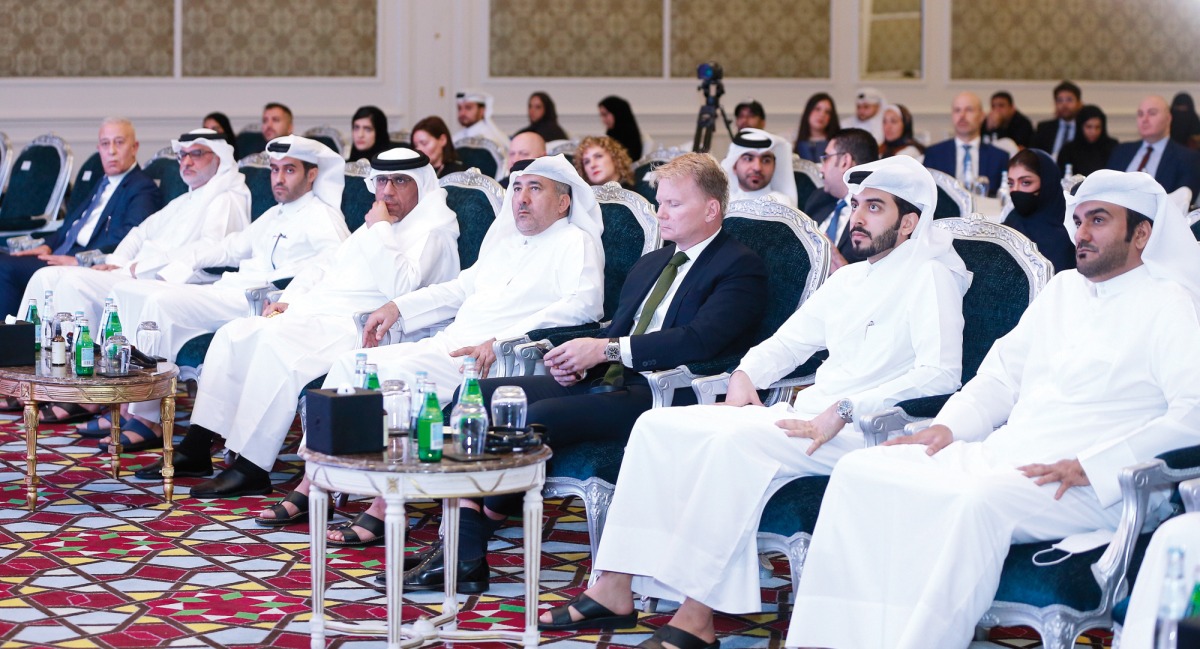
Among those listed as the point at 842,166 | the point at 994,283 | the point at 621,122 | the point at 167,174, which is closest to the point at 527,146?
the point at 842,166

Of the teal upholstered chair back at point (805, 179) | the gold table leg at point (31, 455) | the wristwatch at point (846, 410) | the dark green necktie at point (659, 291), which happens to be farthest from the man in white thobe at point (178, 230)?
the wristwatch at point (846, 410)

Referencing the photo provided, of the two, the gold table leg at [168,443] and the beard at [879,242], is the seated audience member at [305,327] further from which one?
the beard at [879,242]

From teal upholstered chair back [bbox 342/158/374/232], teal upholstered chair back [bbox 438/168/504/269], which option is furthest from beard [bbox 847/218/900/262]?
teal upholstered chair back [bbox 342/158/374/232]

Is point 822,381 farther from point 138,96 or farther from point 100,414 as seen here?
point 138,96

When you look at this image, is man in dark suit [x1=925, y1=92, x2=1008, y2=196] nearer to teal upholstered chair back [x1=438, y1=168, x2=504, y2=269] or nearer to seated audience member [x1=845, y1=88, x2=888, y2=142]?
seated audience member [x1=845, y1=88, x2=888, y2=142]

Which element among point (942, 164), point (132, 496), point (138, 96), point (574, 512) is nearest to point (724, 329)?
point (574, 512)

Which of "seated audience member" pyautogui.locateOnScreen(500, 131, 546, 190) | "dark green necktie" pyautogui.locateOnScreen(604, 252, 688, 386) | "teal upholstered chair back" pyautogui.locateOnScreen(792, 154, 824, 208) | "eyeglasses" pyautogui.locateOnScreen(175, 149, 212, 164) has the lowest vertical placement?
"dark green necktie" pyautogui.locateOnScreen(604, 252, 688, 386)

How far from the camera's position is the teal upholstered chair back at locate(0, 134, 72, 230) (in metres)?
8.37

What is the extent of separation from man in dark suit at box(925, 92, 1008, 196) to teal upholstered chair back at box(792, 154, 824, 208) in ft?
7.92

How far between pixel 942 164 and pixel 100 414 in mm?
5330

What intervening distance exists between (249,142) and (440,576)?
630 centimetres

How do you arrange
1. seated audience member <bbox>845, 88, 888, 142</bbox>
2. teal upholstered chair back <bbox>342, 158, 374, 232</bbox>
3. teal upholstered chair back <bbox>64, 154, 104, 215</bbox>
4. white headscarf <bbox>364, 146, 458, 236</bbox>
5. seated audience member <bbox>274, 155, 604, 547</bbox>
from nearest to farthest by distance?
1. seated audience member <bbox>274, 155, 604, 547</bbox>
2. white headscarf <bbox>364, 146, 458, 236</bbox>
3. teal upholstered chair back <bbox>342, 158, 374, 232</bbox>
4. teal upholstered chair back <bbox>64, 154, 104, 215</bbox>
5. seated audience member <bbox>845, 88, 888, 142</bbox>

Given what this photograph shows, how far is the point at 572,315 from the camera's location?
4.68 metres

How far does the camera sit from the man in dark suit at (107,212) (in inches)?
268
